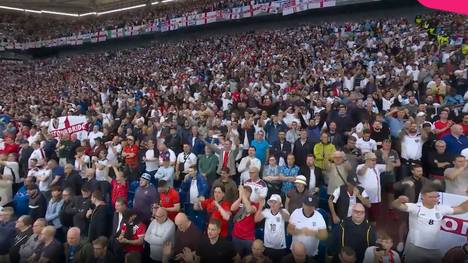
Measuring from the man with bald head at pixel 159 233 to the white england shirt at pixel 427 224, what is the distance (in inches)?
110

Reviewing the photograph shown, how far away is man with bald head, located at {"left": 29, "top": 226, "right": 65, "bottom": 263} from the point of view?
5.10 metres

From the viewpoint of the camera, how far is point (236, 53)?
22.0m

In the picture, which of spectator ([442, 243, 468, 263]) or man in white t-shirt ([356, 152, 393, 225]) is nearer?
spectator ([442, 243, 468, 263])

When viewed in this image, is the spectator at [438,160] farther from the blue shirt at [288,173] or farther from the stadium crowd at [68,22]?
the stadium crowd at [68,22]

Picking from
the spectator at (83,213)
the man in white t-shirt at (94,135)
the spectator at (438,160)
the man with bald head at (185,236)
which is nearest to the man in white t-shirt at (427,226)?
the spectator at (438,160)

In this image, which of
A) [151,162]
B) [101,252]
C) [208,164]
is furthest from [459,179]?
[151,162]

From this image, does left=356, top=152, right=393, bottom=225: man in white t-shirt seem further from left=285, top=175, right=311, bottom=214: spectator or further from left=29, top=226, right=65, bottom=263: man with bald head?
left=29, top=226, right=65, bottom=263: man with bald head

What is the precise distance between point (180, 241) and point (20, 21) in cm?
4433

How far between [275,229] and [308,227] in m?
0.39

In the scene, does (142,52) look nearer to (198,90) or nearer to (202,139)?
(198,90)

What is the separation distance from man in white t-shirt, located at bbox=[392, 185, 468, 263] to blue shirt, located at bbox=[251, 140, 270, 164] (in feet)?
11.6

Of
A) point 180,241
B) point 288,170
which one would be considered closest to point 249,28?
point 288,170

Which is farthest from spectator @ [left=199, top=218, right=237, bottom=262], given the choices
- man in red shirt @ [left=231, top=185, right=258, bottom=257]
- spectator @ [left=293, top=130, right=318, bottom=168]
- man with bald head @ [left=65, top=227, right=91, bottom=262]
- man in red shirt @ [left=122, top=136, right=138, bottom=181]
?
man in red shirt @ [left=122, top=136, right=138, bottom=181]

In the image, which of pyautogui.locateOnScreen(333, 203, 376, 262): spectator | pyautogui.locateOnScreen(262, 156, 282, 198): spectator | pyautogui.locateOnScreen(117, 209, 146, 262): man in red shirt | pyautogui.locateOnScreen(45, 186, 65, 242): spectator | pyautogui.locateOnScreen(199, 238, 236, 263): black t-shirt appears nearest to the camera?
pyautogui.locateOnScreen(333, 203, 376, 262): spectator
